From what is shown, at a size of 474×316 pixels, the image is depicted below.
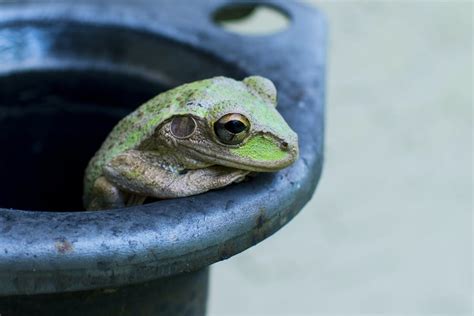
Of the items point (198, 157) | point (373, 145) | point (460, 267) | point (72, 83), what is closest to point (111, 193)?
point (198, 157)

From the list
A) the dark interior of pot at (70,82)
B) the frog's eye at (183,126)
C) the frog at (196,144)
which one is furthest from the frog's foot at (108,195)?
the dark interior of pot at (70,82)

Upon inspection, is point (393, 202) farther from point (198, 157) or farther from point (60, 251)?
point (60, 251)

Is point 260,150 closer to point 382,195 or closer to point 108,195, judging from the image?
point 108,195

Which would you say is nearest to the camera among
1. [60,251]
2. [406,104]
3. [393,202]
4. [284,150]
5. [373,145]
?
[60,251]

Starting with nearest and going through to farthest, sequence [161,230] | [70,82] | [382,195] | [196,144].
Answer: [161,230]
[196,144]
[70,82]
[382,195]

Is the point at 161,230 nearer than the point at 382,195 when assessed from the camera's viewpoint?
Yes

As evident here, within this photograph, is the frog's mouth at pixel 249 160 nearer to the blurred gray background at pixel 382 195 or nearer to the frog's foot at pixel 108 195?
the frog's foot at pixel 108 195

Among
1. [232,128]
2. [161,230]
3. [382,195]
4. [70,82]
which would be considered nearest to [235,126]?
[232,128]
